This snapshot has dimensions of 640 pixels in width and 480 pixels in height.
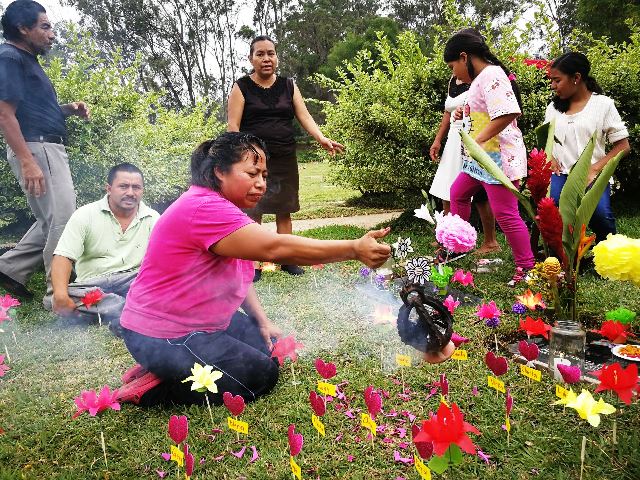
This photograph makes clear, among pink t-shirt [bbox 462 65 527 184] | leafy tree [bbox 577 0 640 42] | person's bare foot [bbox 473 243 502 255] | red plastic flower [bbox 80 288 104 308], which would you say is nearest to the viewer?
red plastic flower [bbox 80 288 104 308]

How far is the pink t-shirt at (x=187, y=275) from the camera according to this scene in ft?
6.40

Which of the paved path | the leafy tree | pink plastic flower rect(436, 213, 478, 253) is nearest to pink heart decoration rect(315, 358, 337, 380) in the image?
pink plastic flower rect(436, 213, 478, 253)

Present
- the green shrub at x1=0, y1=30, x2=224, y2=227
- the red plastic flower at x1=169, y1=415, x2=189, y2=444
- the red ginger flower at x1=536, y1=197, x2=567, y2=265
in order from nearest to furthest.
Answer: the red plastic flower at x1=169, y1=415, x2=189, y2=444 < the red ginger flower at x1=536, y1=197, x2=567, y2=265 < the green shrub at x1=0, y1=30, x2=224, y2=227

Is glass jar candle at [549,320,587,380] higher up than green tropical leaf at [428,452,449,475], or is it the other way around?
green tropical leaf at [428,452,449,475]

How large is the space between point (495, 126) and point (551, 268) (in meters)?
1.58

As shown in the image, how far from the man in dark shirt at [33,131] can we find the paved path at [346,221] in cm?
338

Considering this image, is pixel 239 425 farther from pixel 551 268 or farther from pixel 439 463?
pixel 551 268

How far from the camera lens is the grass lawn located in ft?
5.46

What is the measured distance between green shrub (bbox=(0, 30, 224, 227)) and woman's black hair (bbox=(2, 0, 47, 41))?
4.90 feet

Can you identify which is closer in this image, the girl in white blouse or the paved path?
the girl in white blouse

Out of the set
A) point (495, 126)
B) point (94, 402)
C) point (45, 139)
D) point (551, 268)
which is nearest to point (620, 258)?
point (551, 268)

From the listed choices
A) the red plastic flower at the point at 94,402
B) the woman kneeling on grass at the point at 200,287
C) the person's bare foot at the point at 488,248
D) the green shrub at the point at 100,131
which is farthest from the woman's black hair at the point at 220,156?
the green shrub at the point at 100,131

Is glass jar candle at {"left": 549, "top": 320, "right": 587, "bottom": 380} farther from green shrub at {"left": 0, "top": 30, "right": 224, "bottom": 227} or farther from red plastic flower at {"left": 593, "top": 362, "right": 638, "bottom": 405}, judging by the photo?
green shrub at {"left": 0, "top": 30, "right": 224, "bottom": 227}

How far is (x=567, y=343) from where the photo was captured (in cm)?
207
